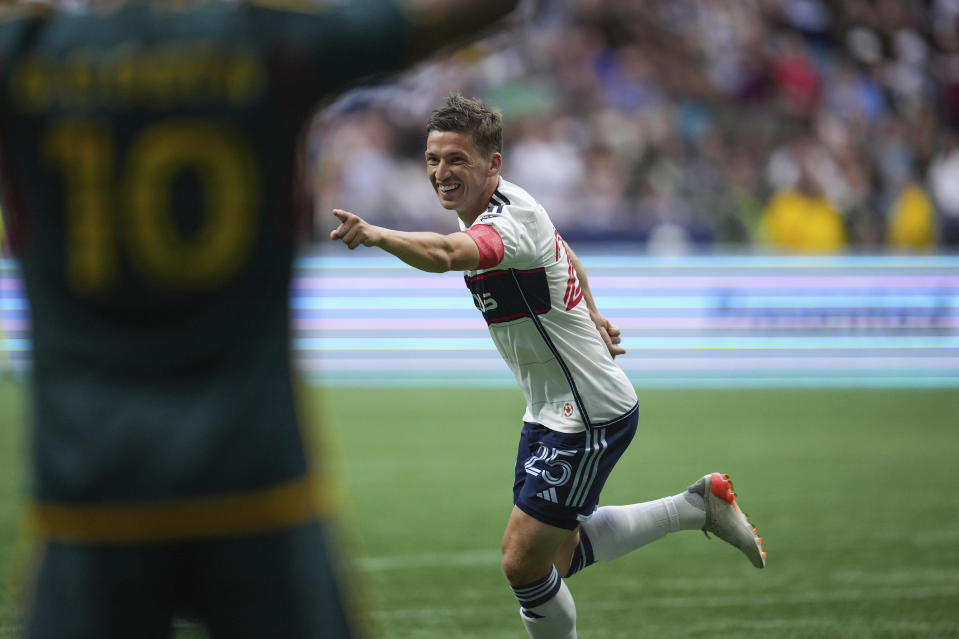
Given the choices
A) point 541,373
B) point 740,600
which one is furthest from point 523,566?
point 740,600

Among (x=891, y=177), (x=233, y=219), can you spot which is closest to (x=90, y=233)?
(x=233, y=219)

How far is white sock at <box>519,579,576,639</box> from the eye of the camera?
15.4 feet

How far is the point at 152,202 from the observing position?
215cm

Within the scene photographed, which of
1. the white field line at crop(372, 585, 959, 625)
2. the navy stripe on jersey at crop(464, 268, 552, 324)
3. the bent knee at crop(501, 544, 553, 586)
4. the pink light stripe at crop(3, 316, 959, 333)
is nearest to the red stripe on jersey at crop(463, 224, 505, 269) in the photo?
the navy stripe on jersey at crop(464, 268, 552, 324)

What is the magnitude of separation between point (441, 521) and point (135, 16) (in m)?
6.06

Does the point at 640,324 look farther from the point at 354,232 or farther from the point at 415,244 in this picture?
the point at 354,232

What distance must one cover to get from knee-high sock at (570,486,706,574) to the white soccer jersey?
0.64 metres

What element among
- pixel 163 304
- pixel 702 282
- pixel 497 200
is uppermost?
pixel 163 304

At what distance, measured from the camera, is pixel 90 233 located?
2184mm

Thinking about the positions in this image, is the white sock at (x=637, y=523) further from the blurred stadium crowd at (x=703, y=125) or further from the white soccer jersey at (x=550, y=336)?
the blurred stadium crowd at (x=703, y=125)

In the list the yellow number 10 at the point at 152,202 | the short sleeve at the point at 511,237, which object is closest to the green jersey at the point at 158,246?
the yellow number 10 at the point at 152,202

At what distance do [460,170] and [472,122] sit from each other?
196mm

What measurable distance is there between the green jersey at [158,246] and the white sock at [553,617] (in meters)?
2.64

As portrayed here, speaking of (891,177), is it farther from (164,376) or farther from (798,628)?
(164,376)
